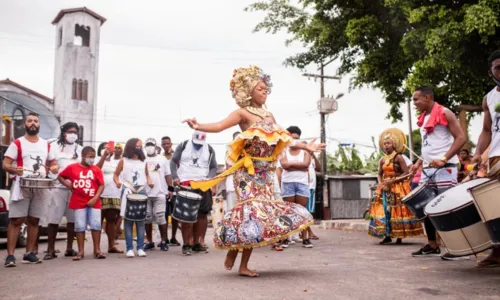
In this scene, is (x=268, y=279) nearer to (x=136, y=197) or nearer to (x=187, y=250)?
(x=187, y=250)

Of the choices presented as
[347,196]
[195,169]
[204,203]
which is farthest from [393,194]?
[347,196]

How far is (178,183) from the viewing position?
8977 millimetres

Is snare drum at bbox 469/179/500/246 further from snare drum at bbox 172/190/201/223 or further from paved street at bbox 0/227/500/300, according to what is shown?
snare drum at bbox 172/190/201/223

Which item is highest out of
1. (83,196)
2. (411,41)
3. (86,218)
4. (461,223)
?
(411,41)

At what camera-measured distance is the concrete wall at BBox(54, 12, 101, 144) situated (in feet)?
189

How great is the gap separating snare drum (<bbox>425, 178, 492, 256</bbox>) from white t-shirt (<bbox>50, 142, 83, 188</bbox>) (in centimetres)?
578

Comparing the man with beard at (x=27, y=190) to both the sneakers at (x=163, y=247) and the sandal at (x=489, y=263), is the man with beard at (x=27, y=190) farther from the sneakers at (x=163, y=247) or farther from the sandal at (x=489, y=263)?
the sandal at (x=489, y=263)

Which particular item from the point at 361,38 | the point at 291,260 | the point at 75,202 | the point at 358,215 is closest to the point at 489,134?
the point at 291,260

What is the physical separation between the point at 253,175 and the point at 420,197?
2.32m

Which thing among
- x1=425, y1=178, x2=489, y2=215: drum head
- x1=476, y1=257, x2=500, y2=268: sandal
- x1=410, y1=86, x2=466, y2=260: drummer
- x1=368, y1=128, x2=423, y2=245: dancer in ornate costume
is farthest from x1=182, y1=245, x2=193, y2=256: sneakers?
x1=476, y1=257, x2=500, y2=268: sandal

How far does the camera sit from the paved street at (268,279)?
14.8ft

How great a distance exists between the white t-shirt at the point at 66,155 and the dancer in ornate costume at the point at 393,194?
16.6ft

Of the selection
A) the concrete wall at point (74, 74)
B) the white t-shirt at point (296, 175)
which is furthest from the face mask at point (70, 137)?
the concrete wall at point (74, 74)

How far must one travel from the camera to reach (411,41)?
1371 centimetres
